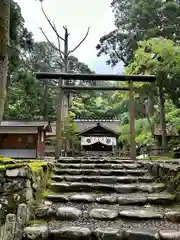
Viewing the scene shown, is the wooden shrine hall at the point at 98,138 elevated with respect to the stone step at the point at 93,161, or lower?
elevated

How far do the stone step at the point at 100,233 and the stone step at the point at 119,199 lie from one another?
688mm

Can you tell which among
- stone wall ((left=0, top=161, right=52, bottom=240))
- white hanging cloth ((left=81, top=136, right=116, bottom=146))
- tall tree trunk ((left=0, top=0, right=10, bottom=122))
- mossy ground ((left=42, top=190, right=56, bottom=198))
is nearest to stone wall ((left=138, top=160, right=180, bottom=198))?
mossy ground ((left=42, top=190, right=56, bottom=198))

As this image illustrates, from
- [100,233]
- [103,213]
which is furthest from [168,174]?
[100,233]

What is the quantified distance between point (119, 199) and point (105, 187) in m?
0.47

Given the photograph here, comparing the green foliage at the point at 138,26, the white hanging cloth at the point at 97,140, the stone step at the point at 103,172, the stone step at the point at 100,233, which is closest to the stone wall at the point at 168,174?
the stone step at the point at 103,172

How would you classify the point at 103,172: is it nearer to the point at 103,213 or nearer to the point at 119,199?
the point at 119,199

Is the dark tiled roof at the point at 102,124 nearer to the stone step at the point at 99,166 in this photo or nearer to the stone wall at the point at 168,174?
the stone step at the point at 99,166

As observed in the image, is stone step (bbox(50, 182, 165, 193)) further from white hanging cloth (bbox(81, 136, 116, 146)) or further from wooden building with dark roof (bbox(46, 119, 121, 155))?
white hanging cloth (bbox(81, 136, 116, 146))

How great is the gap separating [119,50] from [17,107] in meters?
10.4

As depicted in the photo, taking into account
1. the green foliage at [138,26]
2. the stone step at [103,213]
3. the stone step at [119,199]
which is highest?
the green foliage at [138,26]

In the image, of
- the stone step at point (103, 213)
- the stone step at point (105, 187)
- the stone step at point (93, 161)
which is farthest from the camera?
the stone step at point (93, 161)

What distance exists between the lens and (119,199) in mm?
3162

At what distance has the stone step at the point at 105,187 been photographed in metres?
3.54

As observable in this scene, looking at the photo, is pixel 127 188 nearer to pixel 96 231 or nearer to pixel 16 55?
pixel 96 231
